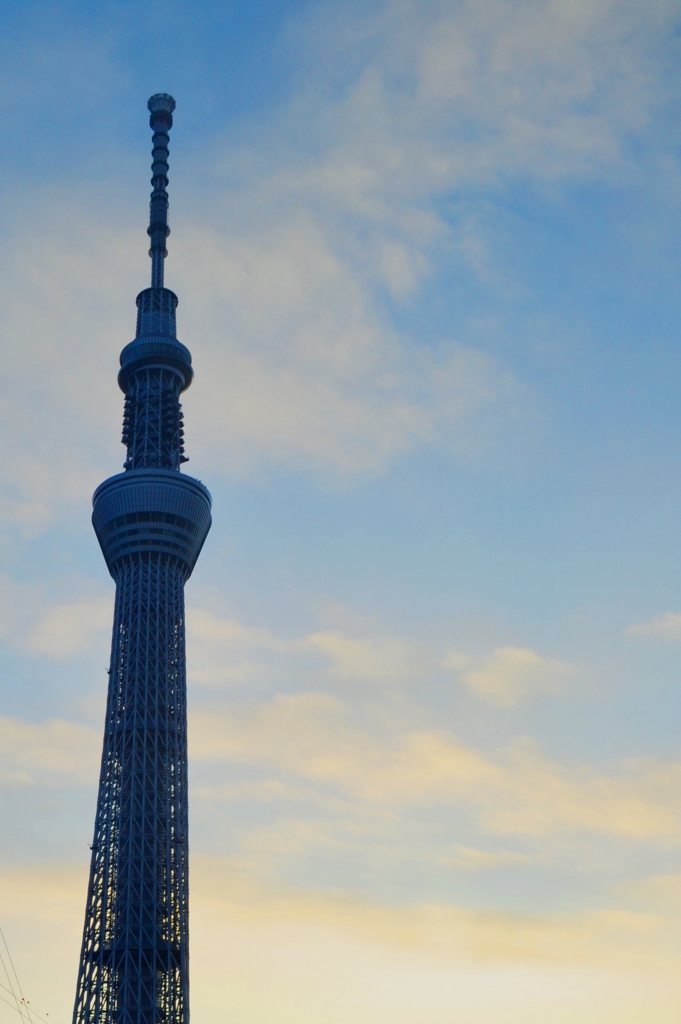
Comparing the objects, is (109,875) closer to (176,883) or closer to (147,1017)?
(176,883)

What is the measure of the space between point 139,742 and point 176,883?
25.7 metres

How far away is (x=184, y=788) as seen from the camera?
19888 cm

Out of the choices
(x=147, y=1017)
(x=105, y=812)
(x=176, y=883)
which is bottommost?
(x=147, y=1017)

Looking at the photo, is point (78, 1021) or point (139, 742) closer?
point (78, 1021)

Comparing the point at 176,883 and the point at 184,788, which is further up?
the point at 184,788

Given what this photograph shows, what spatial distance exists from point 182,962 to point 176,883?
508 inches

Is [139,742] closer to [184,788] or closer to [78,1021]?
[184,788]

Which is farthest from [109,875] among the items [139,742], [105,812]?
[139,742]

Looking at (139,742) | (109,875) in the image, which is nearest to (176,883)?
(109,875)

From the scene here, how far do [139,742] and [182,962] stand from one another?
38.5 meters

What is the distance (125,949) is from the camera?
181 metres

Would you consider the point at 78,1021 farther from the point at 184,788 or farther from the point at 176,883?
the point at 184,788

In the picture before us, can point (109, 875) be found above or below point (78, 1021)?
above

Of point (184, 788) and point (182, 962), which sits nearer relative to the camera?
point (182, 962)
